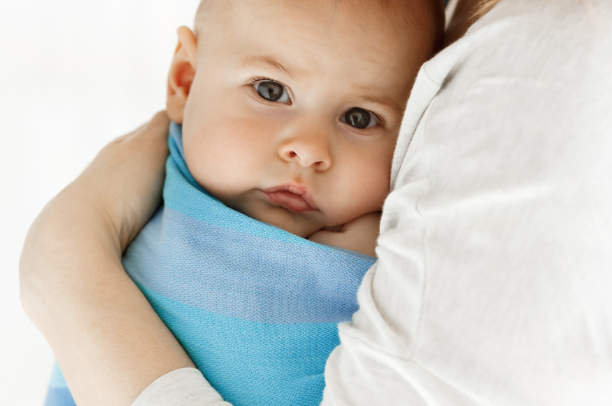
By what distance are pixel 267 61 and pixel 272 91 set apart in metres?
0.05

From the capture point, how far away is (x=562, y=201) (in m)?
0.56

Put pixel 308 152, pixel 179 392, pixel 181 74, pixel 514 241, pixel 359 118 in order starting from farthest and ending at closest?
pixel 181 74 → pixel 359 118 → pixel 308 152 → pixel 179 392 → pixel 514 241

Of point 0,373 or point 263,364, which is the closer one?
point 263,364

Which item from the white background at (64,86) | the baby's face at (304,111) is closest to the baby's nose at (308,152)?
the baby's face at (304,111)

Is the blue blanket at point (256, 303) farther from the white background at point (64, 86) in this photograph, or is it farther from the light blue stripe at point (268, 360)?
the white background at point (64, 86)

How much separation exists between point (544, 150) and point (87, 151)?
172cm

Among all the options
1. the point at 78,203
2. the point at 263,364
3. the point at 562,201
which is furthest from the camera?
the point at 78,203

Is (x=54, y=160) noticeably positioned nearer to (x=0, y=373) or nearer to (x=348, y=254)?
(x=0, y=373)

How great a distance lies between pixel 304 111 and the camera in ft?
3.31

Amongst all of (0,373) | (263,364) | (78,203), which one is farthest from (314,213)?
(0,373)

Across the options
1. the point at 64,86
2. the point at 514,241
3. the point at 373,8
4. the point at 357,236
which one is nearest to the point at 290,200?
the point at 357,236

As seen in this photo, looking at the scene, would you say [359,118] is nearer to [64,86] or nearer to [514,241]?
[514,241]

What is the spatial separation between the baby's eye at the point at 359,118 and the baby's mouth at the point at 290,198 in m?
0.16

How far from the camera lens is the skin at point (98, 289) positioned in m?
0.83
